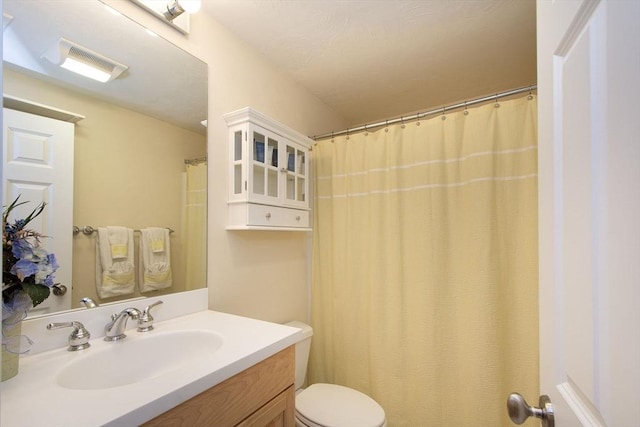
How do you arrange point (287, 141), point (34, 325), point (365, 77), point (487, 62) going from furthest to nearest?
point (365, 77)
point (487, 62)
point (287, 141)
point (34, 325)

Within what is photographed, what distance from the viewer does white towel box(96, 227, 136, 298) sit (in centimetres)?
98

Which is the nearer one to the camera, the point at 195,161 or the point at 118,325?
the point at 118,325

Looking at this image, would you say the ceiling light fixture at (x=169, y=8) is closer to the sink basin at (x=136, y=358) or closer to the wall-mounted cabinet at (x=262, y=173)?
the wall-mounted cabinet at (x=262, y=173)

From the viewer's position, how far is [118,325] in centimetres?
94

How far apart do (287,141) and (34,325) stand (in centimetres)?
128

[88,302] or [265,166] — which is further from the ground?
[265,166]

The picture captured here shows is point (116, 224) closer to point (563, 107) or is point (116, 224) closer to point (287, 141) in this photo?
point (287, 141)

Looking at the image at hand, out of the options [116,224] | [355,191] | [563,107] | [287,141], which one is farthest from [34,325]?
[355,191]

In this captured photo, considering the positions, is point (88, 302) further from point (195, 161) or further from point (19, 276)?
point (195, 161)

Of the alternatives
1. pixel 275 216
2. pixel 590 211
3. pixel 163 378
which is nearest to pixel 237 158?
pixel 275 216

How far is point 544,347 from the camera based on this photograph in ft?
2.07

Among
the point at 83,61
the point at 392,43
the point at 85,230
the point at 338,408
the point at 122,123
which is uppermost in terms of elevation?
the point at 392,43

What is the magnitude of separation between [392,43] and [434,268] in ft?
4.24

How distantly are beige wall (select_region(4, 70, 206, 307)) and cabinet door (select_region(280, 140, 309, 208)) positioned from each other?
1.70ft
